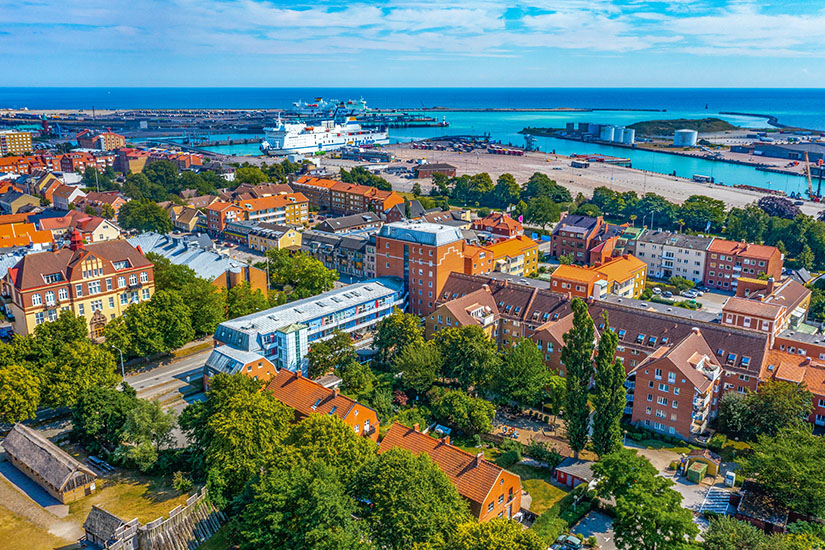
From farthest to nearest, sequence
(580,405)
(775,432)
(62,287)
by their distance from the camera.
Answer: (62,287) → (775,432) → (580,405)

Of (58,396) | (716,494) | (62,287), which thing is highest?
(62,287)

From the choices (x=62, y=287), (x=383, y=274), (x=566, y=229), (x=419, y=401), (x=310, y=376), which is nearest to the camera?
(x=419, y=401)

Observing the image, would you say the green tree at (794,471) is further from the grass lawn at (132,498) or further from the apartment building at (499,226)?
the apartment building at (499,226)

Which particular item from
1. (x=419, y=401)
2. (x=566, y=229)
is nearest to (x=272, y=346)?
(x=419, y=401)

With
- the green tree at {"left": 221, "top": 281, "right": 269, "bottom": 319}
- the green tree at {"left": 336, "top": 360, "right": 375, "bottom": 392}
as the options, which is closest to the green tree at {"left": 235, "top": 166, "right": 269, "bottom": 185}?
the green tree at {"left": 221, "top": 281, "right": 269, "bottom": 319}

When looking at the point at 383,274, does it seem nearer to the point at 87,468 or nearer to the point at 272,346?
the point at 272,346

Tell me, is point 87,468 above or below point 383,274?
below

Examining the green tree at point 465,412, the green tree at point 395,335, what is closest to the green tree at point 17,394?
the green tree at point 395,335
